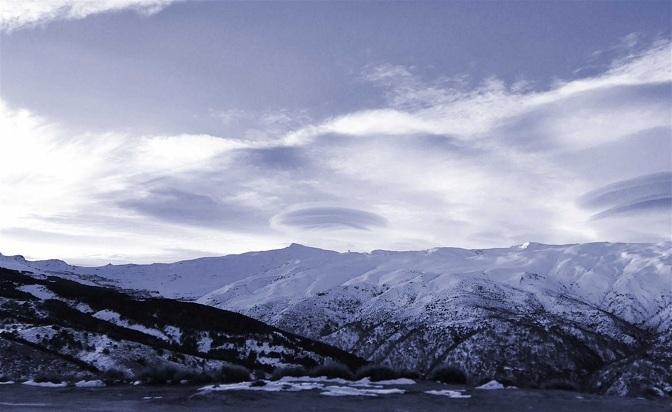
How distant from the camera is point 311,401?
21.3m

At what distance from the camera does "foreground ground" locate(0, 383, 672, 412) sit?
20281 millimetres

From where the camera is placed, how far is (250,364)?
57.3 m

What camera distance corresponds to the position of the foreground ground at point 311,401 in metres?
20.3

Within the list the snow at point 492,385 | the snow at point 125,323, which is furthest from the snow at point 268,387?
the snow at point 125,323

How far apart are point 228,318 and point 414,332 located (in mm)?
119989

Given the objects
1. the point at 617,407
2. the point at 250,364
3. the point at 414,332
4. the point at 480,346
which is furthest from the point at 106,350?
the point at 414,332

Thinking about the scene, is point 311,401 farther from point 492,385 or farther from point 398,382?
point 492,385

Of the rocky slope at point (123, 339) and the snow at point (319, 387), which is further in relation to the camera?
the rocky slope at point (123, 339)

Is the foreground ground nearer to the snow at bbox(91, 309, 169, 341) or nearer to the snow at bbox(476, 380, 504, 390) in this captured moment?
Result: the snow at bbox(476, 380, 504, 390)

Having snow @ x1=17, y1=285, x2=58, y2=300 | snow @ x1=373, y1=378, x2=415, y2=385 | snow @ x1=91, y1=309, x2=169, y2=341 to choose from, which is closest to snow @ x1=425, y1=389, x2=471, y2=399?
snow @ x1=373, y1=378, x2=415, y2=385

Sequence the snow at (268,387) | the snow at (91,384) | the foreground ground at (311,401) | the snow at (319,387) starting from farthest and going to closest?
the snow at (91,384), the snow at (268,387), the snow at (319,387), the foreground ground at (311,401)

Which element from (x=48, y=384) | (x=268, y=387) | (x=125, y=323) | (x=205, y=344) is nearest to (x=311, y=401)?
(x=268, y=387)

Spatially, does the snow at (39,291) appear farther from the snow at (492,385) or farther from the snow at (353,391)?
the snow at (492,385)

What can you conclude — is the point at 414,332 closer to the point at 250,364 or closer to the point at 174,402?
the point at 250,364
